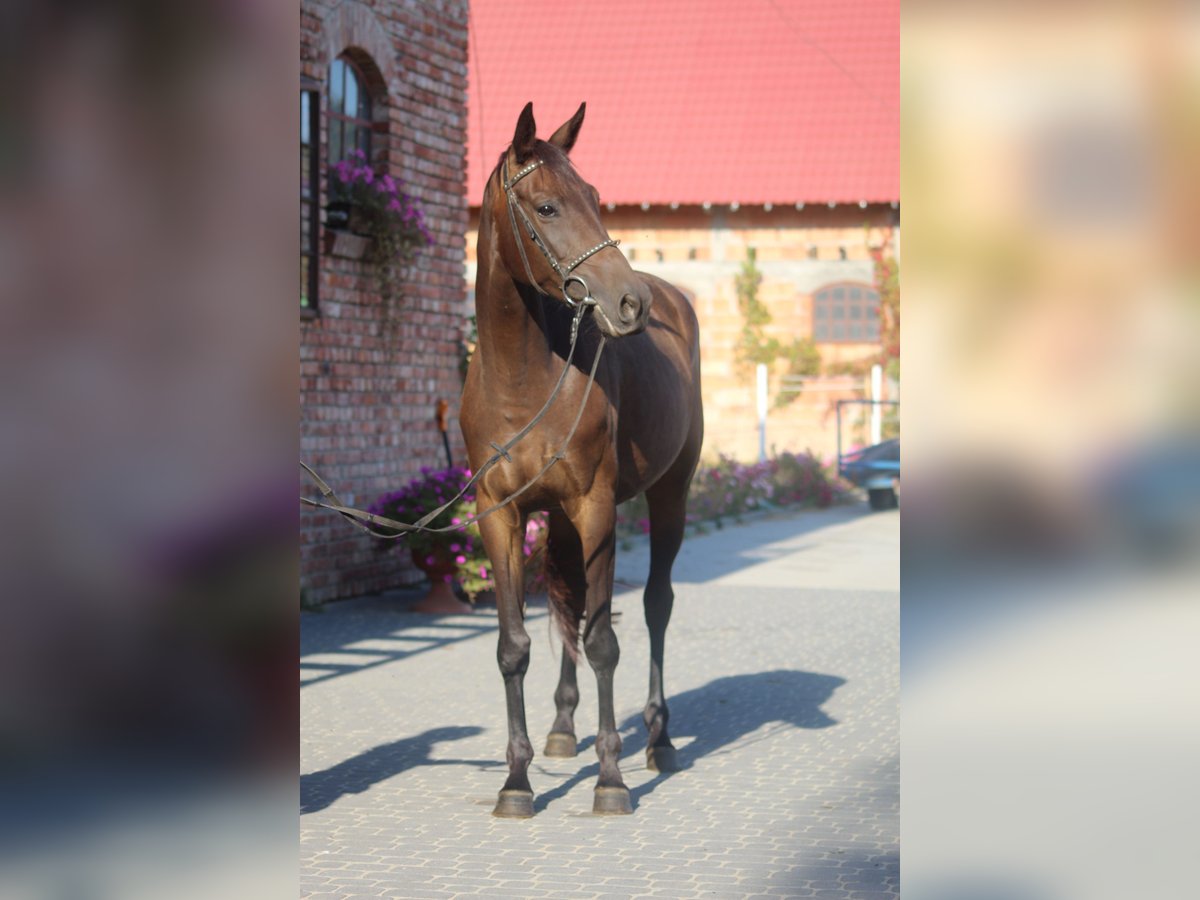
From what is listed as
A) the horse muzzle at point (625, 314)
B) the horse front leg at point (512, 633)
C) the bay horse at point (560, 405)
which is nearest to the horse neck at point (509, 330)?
the bay horse at point (560, 405)

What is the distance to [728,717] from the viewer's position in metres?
8.14

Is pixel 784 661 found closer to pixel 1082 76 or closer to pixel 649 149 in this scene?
pixel 1082 76

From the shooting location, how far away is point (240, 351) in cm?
284

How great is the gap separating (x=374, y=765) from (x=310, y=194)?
19.6 feet

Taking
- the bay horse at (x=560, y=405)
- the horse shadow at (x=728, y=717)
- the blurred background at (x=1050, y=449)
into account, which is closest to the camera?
the blurred background at (x=1050, y=449)

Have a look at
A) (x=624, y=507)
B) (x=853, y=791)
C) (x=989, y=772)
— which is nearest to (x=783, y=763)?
(x=853, y=791)

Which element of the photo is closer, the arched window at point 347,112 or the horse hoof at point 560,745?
the horse hoof at point 560,745

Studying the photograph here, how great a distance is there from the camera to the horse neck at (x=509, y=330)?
19.8 feet

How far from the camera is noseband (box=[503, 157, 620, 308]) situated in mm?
5570

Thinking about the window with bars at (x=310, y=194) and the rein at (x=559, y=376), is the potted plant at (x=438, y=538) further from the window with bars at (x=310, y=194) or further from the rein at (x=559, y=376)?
the rein at (x=559, y=376)

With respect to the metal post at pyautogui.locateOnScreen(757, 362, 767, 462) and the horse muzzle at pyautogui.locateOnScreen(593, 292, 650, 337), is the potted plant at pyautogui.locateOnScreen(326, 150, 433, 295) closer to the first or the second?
the horse muzzle at pyautogui.locateOnScreen(593, 292, 650, 337)

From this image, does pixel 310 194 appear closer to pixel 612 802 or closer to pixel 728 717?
pixel 728 717

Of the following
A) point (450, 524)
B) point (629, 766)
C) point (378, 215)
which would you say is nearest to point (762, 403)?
point (378, 215)

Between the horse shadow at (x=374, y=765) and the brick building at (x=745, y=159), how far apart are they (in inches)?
822
